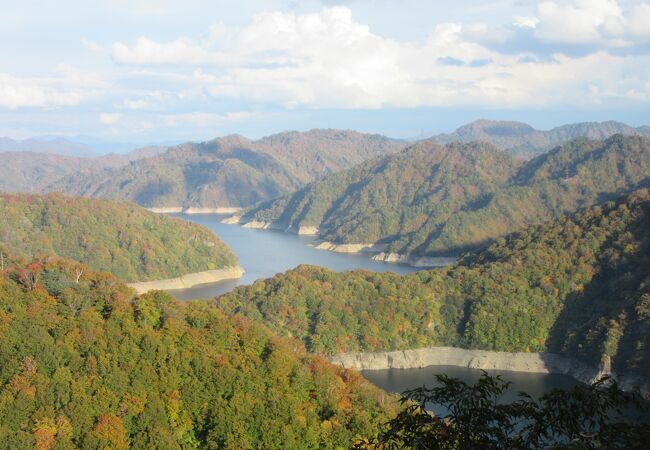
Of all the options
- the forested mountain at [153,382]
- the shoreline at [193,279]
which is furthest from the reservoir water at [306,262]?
the forested mountain at [153,382]

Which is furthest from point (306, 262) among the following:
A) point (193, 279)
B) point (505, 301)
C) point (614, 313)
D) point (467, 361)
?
point (614, 313)

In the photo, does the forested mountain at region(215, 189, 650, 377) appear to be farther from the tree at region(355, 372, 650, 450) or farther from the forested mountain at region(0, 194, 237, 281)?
the tree at region(355, 372, 650, 450)

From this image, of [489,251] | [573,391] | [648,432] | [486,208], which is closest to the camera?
[648,432]

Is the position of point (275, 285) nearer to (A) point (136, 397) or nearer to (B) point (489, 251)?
(B) point (489, 251)

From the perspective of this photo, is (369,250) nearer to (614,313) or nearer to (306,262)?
(306,262)

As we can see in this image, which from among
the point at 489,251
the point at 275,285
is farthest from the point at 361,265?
the point at 275,285

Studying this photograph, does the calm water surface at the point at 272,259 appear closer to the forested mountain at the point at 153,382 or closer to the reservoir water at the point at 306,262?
the reservoir water at the point at 306,262
